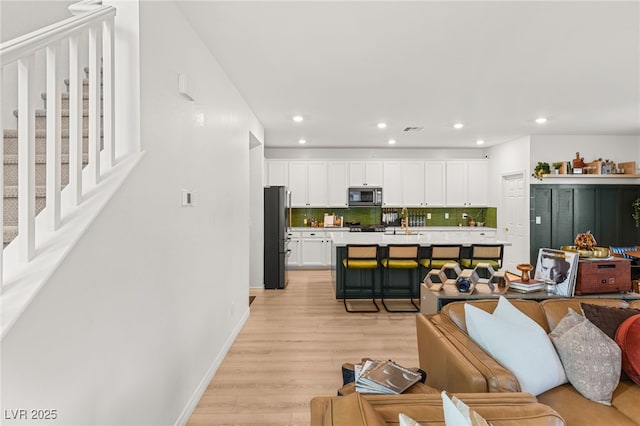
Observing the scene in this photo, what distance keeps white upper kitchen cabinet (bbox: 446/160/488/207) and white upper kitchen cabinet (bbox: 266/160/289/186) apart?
359cm

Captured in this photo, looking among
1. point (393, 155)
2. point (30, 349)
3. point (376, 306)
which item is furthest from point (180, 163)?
point (393, 155)

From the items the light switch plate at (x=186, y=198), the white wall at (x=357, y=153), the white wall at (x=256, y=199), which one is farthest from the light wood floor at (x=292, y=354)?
the white wall at (x=357, y=153)

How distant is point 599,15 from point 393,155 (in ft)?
18.6

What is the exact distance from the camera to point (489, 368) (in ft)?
5.45

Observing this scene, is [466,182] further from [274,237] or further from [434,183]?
[274,237]

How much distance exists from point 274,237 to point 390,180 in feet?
10.6

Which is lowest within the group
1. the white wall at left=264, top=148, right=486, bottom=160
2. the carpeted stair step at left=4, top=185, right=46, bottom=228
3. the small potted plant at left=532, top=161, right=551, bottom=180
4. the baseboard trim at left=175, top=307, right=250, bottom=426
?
the baseboard trim at left=175, top=307, right=250, bottom=426

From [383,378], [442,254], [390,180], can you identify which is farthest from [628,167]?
[383,378]

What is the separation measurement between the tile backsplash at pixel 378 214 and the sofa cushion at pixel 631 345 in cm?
629

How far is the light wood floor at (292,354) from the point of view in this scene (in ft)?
8.41

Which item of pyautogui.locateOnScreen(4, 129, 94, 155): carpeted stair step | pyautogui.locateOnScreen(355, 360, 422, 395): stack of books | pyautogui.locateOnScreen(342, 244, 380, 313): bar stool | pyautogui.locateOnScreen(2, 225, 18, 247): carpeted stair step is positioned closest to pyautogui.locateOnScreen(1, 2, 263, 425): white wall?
pyautogui.locateOnScreen(2, 225, 18, 247): carpeted stair step

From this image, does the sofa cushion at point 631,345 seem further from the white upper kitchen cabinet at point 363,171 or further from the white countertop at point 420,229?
the white upper kitchen cabinet at point 363,171

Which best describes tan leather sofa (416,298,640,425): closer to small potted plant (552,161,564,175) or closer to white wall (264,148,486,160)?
small potted plant (552,161,564,175)

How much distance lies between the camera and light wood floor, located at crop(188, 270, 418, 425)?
256cm
